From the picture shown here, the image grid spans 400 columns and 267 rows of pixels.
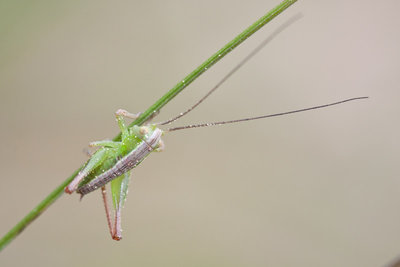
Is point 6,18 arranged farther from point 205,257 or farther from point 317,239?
point 317,239

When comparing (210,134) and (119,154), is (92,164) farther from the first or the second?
(210,134)

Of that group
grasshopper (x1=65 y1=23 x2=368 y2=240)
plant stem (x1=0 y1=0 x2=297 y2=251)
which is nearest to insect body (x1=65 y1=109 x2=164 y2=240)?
grasshopper (x1=65 y1=23 x2=368 y2=240)

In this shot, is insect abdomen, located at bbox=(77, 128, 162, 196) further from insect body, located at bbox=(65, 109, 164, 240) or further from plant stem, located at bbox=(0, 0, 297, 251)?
plant stem, located at bbox=(0, 0, 297, 251)

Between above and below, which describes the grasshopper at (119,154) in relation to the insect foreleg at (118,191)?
above

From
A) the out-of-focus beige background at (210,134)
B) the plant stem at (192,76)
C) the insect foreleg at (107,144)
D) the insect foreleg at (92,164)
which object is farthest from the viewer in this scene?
the out-of-focus beige background at (210,134)

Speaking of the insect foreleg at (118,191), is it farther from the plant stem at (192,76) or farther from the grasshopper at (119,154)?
the plant stem at (192,76)

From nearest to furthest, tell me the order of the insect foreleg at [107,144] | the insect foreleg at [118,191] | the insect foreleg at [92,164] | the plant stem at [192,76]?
1. the plant stem at [192,76]
2. the insect foreleg at [92,164]
3. the insect foreleg at [107,144]
4. the insect foreleg at [118,191]

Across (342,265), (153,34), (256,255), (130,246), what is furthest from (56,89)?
(342,265)

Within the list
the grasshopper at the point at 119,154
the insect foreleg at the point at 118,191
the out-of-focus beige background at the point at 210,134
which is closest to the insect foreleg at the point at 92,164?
the grasshopper at the point at 119,154
